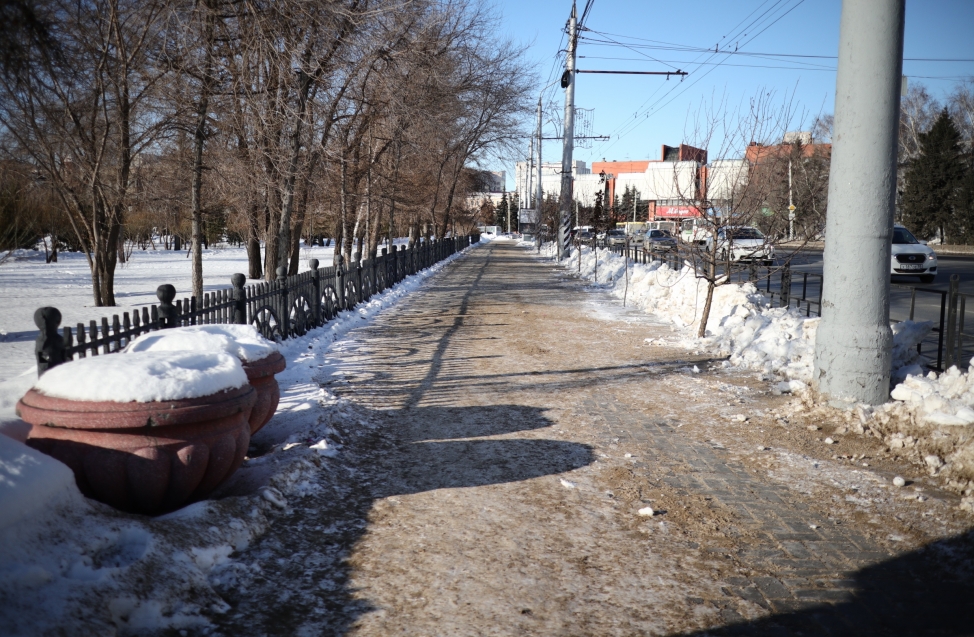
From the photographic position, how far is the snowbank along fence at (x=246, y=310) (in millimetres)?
4977

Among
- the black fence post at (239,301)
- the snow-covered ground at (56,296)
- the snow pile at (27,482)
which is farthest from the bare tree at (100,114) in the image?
the snow pile at (27,482)

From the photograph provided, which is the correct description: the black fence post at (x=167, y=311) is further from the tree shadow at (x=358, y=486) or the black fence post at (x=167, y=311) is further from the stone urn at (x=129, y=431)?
the stone urn at (x=129, y=431)

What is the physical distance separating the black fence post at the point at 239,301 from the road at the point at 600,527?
5.84 ft

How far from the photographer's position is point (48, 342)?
4852 mm

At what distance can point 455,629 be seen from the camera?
347 cm

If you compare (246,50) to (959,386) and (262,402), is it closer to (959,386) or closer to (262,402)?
(262,402)

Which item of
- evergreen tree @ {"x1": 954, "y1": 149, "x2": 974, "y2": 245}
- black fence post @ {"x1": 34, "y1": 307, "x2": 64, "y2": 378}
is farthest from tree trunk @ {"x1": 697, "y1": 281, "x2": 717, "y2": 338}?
evergreen tree @ {"x1": 954, "y1": 149, "x2": 974, "y2": 245}

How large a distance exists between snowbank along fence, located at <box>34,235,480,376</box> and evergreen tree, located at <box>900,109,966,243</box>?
1677 inches

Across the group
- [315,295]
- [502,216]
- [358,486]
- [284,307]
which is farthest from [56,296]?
[502,216]

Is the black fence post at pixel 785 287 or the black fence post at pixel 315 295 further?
the black fence post at pixel 785 287

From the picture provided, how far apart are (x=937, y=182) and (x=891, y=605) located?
54.1m

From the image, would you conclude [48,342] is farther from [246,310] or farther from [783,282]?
[783,282]

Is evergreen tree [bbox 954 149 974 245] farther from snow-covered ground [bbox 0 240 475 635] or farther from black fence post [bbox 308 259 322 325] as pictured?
snow-covered ground [bbox 0 240 475 635]

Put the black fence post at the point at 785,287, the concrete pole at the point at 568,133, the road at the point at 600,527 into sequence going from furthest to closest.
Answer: the concrete pole at the point at 568,133
the black fence post at the point at 785,287
the road at the point at 600,527
